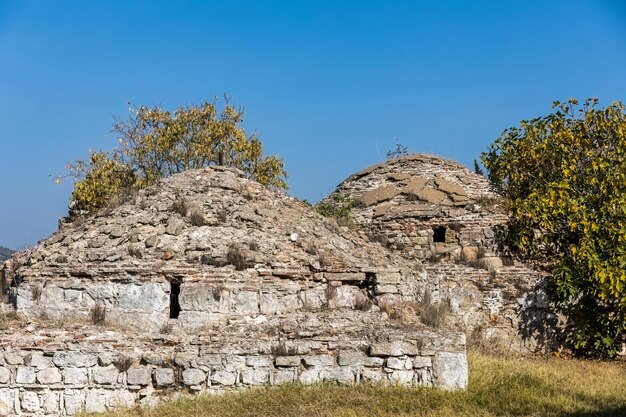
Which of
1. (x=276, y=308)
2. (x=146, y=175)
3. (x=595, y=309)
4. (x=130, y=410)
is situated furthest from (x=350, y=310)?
(x=146, y=175)

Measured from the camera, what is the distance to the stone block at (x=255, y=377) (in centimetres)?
920

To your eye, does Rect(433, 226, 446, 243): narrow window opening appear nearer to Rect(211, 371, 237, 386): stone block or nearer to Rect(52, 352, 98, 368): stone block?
Rect(211, 371, 237, 386): stone block

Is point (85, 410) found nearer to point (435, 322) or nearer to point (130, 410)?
point (130, 410)

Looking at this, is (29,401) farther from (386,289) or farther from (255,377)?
(386,289)

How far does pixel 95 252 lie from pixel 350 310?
12.3 feet

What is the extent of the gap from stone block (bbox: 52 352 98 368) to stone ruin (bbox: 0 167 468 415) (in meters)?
0.02

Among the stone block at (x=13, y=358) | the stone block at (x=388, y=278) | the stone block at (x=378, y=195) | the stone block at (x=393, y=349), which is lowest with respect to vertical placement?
the stone block at (x=13, y=358)

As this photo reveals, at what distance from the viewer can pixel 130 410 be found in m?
9.00

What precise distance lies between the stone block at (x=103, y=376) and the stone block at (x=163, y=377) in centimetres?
51

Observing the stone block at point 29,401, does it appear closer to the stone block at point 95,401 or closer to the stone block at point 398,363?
the stone block at point 95,401

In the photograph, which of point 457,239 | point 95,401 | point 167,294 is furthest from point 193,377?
point 457,239

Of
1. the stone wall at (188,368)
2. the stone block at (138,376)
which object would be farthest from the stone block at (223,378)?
the stone block at (138,376)

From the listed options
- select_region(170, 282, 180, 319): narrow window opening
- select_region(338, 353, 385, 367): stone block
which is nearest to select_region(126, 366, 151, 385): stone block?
select_region(170, 282, 180, 319): narrow window opening

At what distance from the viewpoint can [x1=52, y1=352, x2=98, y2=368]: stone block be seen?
917 cm
